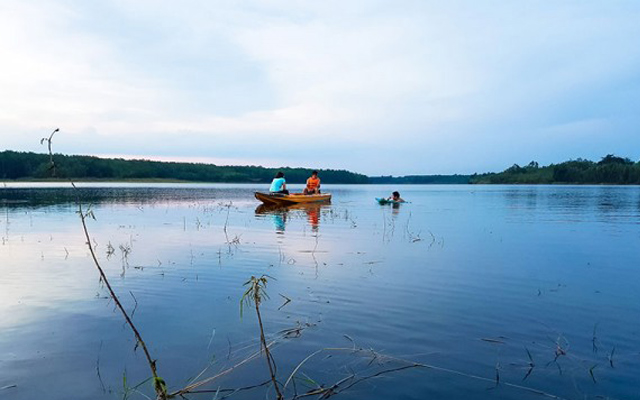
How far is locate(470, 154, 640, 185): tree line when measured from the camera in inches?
5502

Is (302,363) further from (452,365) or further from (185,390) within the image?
(452,365)

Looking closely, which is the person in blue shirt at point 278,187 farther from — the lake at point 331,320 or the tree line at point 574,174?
the tree line at point 574,174

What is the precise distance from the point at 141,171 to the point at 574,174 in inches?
5813

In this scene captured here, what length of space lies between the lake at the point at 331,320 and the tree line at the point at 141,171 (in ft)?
272

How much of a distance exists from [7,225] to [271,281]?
56.3 feet

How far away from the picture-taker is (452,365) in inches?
223

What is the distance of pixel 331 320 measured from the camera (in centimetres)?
737

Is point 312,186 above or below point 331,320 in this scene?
above

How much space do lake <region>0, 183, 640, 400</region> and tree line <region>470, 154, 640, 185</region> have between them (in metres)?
152

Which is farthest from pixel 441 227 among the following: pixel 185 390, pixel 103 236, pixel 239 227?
pixel 185 390

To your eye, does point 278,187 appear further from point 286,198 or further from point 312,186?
point 312,186

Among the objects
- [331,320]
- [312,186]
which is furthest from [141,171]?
[331,320]

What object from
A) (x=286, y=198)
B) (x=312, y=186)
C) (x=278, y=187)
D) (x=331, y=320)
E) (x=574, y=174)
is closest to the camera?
(x=331, y=320)

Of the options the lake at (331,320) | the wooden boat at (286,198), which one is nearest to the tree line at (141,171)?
the wooden boat at (286,198)
